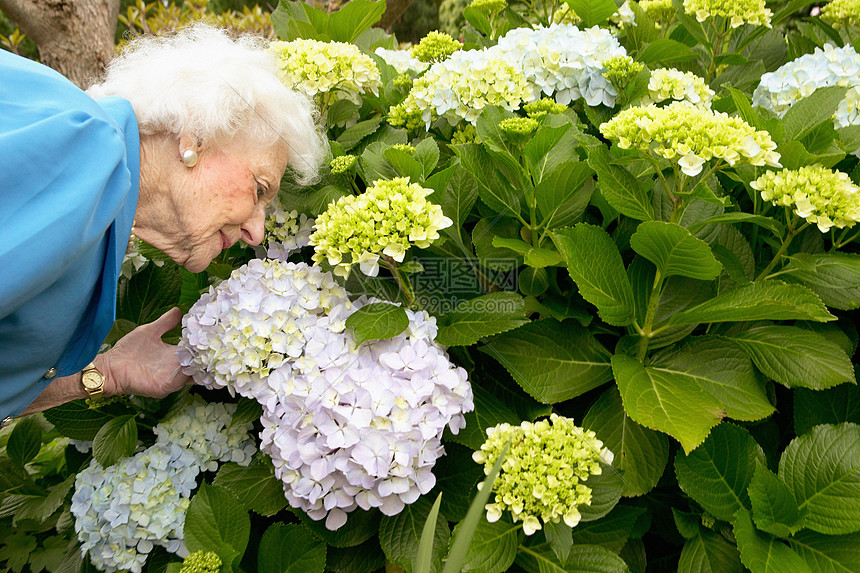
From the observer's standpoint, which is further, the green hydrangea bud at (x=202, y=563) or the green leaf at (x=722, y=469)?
the green leaf at (x=722, y=469)

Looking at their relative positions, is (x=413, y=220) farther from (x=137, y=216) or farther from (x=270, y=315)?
(x=137, y=216)

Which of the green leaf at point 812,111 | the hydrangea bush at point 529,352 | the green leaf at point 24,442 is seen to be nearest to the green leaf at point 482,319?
the hydrangea bush at point 529,352

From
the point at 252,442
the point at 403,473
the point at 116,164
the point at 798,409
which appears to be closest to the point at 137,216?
the point at 116,164

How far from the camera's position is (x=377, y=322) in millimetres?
1465

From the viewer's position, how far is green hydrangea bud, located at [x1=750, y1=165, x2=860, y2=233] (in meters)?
1.37

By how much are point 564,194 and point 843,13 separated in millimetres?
1651

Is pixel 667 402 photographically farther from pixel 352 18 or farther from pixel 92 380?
pixel 352 18

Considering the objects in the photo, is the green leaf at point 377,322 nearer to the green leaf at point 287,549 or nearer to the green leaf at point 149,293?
the green leaf at point 287,549

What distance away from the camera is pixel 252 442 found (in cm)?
182

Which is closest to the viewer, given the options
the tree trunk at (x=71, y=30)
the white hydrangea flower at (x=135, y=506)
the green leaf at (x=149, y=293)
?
the white hydrangea flower at (x=135, y=506)

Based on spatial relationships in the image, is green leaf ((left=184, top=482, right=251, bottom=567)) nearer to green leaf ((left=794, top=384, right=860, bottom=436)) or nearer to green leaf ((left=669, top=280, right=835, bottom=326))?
green leaf ((left=669, top=280, right=835, bottom=326))

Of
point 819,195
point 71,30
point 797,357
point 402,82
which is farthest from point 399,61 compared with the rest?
point 71,30

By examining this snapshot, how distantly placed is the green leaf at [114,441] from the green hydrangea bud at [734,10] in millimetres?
2312

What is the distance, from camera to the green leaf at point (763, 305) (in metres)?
1.32
